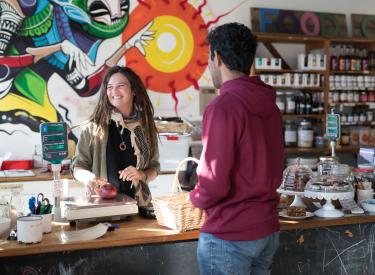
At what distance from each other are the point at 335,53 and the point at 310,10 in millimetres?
612

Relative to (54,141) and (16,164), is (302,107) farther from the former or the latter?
(54,141)

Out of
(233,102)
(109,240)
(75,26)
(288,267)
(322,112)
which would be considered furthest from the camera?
(322,112)

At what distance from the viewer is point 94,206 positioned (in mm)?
2041

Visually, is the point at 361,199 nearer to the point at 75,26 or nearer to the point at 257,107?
the point at 257,107

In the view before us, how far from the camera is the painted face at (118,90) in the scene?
96.1 inches

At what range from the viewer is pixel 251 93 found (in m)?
1.57

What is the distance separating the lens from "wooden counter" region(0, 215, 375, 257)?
1.77 meters

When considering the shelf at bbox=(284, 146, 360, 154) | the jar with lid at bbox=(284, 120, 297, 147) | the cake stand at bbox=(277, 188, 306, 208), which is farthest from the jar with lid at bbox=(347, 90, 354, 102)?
the cake stand at bbox=(277, 188, 306, 208)

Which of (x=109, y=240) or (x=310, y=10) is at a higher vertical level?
(x=310, y=10)

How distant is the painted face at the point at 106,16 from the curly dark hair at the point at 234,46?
11.0 ft

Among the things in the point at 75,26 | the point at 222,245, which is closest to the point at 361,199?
the point at 222,245

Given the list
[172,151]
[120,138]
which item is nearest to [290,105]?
[172,151]

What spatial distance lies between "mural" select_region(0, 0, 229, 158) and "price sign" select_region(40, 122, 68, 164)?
2.59 metres

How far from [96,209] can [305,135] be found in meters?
3.67
